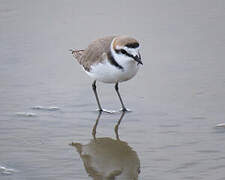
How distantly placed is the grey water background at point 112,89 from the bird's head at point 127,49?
73cm

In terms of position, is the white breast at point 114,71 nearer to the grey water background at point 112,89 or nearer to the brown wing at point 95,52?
the brown wing at point 95,52

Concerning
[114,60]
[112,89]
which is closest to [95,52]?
[114,60]

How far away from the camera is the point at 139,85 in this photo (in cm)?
773

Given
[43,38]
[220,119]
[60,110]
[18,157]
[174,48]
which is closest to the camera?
[18,157]

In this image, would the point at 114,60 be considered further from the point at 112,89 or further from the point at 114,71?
the point at 112,89

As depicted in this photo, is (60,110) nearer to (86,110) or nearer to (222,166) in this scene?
(86,110)

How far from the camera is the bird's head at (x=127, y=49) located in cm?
662

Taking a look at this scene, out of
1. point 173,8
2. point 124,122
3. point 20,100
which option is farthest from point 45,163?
point 173,8

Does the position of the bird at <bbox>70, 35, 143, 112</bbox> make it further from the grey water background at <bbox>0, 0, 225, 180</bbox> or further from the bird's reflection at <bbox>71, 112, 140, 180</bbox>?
the bird's reflection at <bbox>71, 112, 140, 180</bbox>

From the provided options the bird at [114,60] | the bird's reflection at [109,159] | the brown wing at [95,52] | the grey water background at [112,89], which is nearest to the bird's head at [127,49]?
the bird at [114,60]

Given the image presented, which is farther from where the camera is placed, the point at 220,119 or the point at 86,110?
the point at 86,110

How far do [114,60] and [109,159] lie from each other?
156 centimetres

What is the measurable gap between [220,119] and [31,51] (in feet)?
12.0

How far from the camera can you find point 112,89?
787 centimetres
